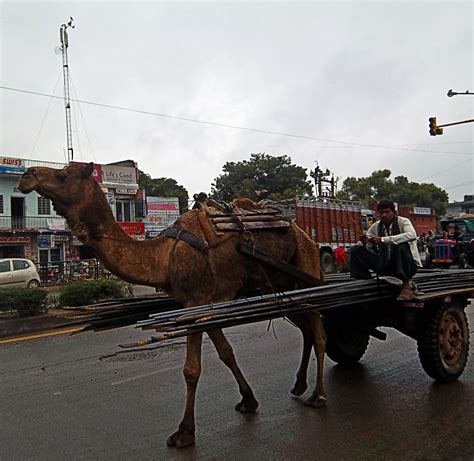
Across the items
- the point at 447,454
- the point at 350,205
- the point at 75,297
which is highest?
the point at 350,205

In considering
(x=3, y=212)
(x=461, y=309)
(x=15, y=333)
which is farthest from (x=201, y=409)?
(x=3, y=212)

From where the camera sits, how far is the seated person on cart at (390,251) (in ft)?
18.5

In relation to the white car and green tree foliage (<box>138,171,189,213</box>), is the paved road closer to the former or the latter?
the white car

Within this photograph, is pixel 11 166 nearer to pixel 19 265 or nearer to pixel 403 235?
pixel 19 265

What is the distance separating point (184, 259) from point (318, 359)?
178 cm

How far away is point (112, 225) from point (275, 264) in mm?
1613

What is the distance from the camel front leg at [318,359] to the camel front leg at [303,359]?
7.8 inches

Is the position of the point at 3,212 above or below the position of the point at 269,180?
below

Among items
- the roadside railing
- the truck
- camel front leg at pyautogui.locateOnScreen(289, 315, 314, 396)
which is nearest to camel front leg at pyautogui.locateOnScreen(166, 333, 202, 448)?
camel front leg at pyautogui.locateOnScreen(289, 315, 314, 396)

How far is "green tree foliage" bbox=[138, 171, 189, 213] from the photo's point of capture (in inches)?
2406

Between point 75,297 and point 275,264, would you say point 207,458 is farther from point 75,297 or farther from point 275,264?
point 75,297

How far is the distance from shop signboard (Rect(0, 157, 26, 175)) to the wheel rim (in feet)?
110

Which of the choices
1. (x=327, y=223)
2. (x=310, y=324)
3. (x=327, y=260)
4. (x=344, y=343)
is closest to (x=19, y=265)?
(x=327, y=260)

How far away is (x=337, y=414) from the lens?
5.05m
